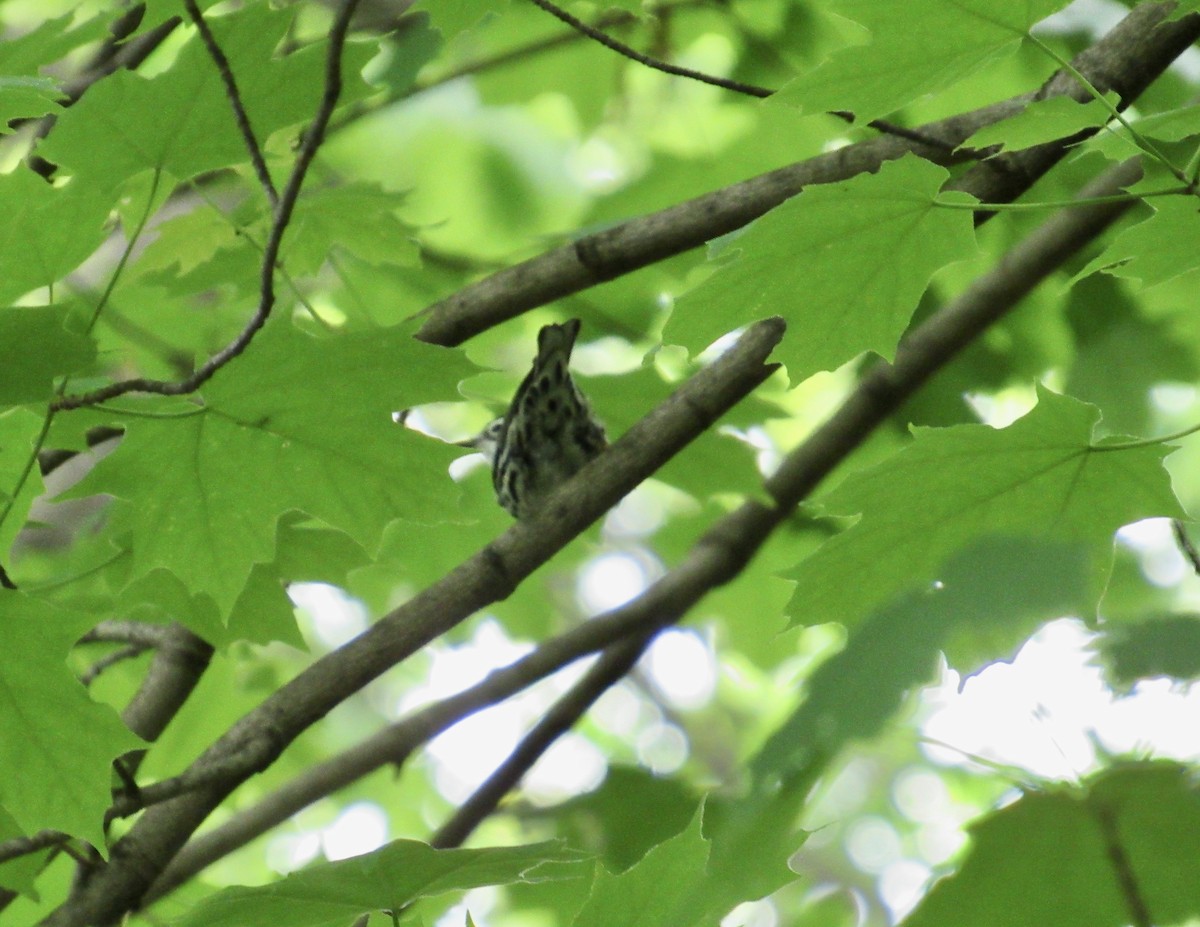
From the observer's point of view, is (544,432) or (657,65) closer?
(657,65)

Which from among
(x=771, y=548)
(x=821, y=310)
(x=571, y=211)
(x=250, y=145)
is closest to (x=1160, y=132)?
(x=821, y=310)

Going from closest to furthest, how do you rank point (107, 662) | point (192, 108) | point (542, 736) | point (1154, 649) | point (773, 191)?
point (1154, 649), point (192, 108), point (773, 191), point (107, 662), point (542, 736)

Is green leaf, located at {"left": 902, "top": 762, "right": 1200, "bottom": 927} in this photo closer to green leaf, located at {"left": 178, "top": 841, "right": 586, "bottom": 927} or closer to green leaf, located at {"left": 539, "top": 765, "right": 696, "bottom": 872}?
green leaf, located at {"left": 178, "top": 841, "right": 586, "bottom": 927}

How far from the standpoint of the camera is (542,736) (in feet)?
12.1

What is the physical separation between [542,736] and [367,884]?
6.30ft

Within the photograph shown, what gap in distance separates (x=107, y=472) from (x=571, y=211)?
370 cm

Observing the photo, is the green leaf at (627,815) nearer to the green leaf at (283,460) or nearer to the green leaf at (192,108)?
the green leaf at (283,460)

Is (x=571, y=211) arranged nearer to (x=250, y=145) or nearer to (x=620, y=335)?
(x=620, y=335)

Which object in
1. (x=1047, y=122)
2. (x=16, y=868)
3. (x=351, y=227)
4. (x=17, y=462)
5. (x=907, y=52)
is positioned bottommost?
(x=16, y=868)

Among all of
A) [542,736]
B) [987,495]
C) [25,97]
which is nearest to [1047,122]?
[987,495]

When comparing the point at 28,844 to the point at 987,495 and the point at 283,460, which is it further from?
the point at 987,495

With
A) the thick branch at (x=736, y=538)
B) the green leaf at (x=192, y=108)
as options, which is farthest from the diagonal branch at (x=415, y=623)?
the green leaf at (x=192, y=108)

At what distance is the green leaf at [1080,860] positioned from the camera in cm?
101

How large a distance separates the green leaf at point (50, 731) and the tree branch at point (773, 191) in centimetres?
94
